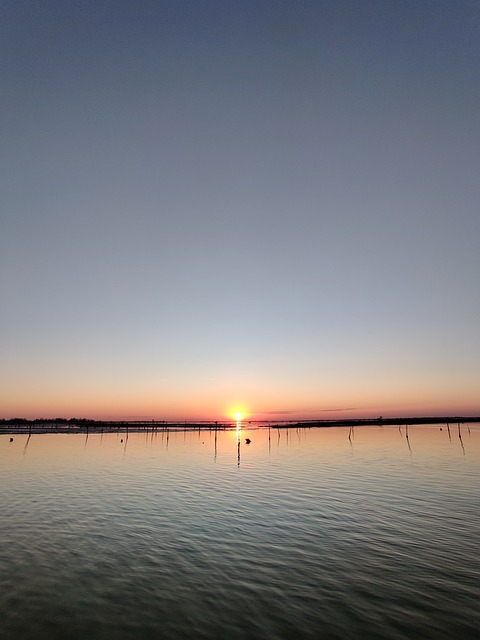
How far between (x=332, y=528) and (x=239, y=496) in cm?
976

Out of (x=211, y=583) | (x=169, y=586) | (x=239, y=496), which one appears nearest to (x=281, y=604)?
(x=211, y=583)

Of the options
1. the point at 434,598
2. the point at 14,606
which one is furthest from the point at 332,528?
the point at 14,606

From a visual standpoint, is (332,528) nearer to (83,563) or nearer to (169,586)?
(169,586)

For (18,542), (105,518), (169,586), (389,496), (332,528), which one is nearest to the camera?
(169,586)

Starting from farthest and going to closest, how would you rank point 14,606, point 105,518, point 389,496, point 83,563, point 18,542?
point 389,496, point 105,518, point 18,542, point 83,563, point 14,606

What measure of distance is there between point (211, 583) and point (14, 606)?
602 centimetres

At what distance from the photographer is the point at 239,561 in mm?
15086

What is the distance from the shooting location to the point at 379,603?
38.3 feet

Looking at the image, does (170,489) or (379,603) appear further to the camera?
(170,489)

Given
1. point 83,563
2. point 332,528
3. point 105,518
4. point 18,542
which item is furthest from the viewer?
point 105,518

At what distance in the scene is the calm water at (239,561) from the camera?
34.8 feet

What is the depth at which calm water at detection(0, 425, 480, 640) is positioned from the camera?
1060 centimetres

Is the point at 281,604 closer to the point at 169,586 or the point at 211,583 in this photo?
the point at 211,583

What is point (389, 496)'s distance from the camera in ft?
90.4
